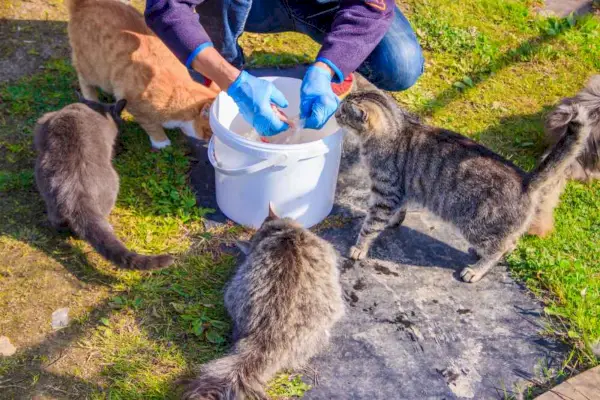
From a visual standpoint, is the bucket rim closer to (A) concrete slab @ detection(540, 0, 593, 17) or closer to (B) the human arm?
(B) the human arm

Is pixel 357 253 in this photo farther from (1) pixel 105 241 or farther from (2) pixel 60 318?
(2) pixel 60 318

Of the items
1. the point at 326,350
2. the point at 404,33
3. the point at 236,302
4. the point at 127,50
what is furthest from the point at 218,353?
the point at 404,33

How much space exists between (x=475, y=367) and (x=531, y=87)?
3033 millimetres

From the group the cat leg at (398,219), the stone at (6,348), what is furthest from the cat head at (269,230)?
the stone at (6,348)

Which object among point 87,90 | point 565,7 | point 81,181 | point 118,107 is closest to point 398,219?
point 81,181

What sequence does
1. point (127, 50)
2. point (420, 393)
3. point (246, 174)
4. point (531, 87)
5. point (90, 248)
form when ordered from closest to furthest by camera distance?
point (420, 393)
point (246, 174)
point (90, 248)
point (127, 50)
point (531, 87)

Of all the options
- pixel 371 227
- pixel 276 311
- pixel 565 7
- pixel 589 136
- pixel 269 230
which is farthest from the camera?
pixel 565 7

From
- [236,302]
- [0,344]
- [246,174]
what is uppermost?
[246,174]

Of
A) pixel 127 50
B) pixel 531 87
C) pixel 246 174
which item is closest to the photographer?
pixel 246 174

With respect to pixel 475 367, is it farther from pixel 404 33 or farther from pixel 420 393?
pixel 404 33

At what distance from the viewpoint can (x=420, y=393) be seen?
109 inches

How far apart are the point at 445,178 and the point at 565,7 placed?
155 inches

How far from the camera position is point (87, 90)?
4.30 metres

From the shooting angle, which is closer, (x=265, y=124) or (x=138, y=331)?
(x=138, y=331)
